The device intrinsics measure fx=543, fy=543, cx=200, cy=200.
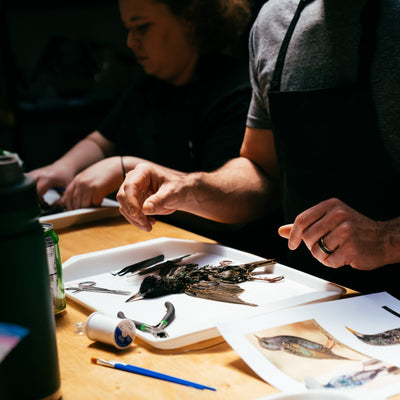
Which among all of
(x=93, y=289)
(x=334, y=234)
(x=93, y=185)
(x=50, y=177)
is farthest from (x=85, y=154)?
(x=334, y=234)

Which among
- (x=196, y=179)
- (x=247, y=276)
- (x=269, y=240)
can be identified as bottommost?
(x=269, y=240)

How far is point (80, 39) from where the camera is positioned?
4270 millimetres

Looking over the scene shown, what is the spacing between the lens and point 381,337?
33.9 inches

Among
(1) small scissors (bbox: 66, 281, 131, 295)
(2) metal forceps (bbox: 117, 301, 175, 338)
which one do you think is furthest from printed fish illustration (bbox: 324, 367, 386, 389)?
(1) small scissors (bbox: 66, 281, 131, 295)

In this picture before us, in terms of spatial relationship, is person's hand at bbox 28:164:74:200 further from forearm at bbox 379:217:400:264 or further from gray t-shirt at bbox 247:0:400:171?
forearm at bbox 379:217:400:264

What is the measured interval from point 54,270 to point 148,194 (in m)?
0.46

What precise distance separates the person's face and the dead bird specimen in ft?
4.07

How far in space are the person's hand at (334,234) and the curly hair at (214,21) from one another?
137 centimetres

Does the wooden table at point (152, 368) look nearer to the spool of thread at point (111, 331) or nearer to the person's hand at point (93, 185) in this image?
the spool of thread at point (111, 331)

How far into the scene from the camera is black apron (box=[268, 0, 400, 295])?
1339 mm

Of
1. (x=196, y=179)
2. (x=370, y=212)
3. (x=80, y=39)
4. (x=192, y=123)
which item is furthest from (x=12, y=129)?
(x=370, y=212)

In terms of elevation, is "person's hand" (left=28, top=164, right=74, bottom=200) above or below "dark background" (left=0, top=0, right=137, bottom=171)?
below

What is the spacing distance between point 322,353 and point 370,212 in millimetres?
642

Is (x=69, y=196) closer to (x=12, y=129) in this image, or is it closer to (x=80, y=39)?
(x=12, y=129)
